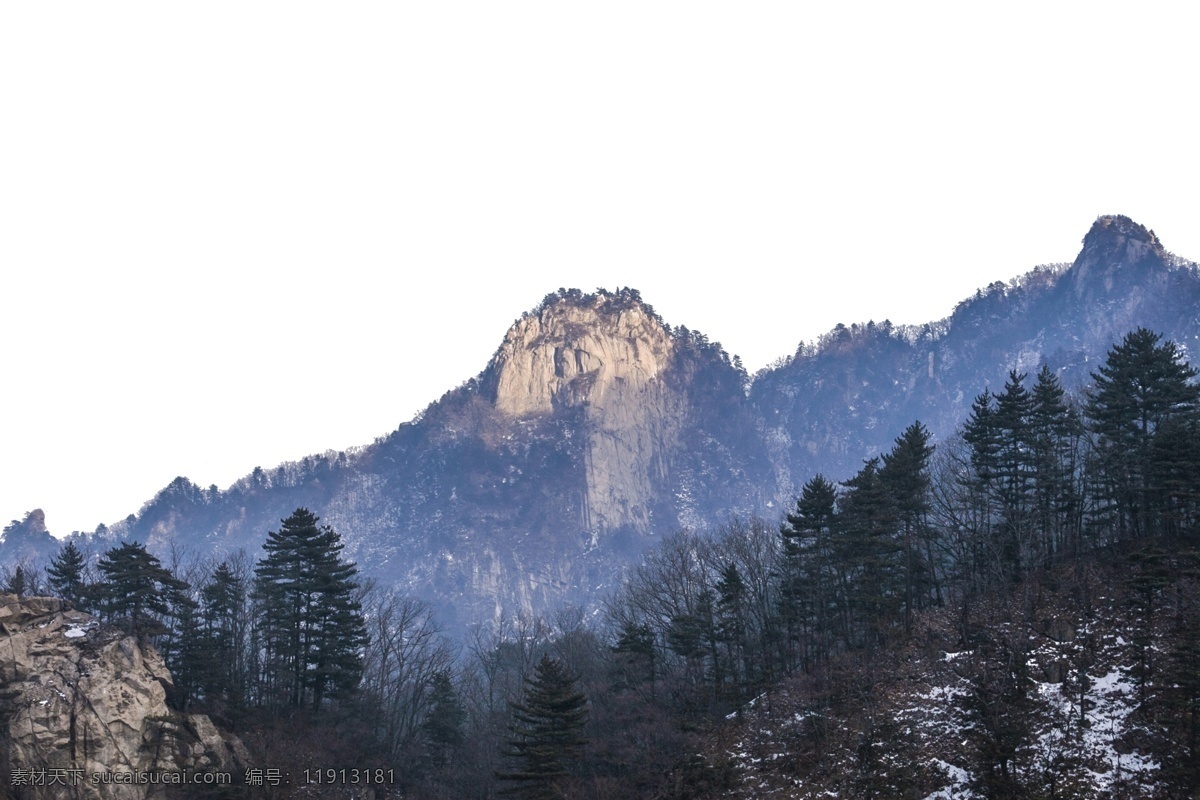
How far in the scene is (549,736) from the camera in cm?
4056

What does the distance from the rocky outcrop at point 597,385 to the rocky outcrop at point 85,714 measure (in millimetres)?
143483

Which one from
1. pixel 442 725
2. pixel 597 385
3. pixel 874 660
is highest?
pixel 597 385

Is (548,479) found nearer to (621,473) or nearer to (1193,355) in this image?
(621,473)

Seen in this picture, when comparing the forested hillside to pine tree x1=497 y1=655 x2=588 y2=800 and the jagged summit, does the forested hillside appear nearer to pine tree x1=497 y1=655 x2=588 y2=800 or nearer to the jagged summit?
pine tree x1=497 y1=655 x2=588 y2=800

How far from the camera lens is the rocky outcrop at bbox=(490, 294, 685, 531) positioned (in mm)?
189500

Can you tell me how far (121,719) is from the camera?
1651 inches

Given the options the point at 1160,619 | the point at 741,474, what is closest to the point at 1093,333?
the point at 741,474

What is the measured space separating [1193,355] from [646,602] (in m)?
101

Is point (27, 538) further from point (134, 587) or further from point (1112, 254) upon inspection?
point (1112, 254)

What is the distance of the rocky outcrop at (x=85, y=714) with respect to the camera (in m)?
40.1

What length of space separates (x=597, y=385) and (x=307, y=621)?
464 feet

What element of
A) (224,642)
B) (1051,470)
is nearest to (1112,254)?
(1051,470)

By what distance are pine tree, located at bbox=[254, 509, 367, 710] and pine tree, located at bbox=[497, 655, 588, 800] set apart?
15.8m

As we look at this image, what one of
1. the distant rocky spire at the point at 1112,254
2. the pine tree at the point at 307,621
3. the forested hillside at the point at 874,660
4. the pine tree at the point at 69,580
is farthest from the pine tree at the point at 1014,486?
the distant rocky spire at the point at 1112,254
